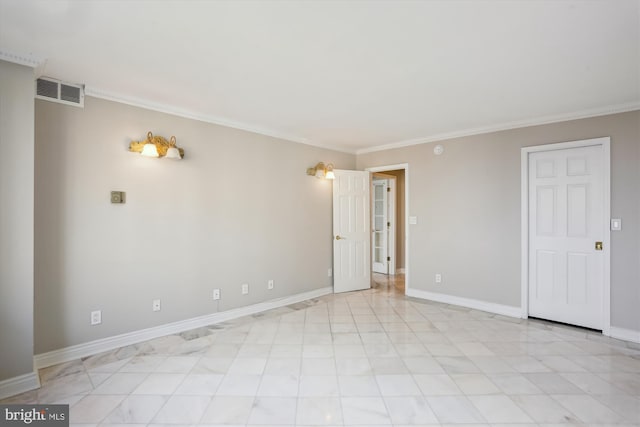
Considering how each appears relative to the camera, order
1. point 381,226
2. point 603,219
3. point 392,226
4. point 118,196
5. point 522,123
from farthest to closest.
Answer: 1. point 381,226
2. point 392,226
3. point 522,123
4. point 603,219
5. point 118,196

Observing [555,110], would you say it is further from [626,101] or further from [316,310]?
[316,310]

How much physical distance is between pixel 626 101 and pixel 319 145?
3639mm

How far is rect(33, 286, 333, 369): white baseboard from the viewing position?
2.70m

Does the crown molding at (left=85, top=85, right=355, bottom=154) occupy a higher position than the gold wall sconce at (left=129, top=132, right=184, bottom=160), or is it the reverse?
the crown molding at (left=85, top=85, right=355, bottom=154)

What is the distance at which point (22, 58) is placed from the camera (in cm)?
230

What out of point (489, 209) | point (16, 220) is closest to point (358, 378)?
point (16, 220)

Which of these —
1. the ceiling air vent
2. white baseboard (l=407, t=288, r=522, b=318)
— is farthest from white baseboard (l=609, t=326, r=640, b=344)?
the ceiling air vent

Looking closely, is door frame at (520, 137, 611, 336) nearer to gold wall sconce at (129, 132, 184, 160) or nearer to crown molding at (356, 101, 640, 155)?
crown molding at (356, 101, 640, 155)

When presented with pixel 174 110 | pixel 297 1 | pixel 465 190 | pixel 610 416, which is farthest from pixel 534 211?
pixel 174 110

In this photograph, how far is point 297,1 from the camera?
172cm

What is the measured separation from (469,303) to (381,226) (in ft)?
9.00

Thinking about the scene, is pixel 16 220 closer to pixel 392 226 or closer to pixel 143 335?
pixel 143 335

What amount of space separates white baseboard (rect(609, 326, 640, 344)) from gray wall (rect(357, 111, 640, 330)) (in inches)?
1.9

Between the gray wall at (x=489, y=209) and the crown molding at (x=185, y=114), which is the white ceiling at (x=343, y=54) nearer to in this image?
the crown molding at (x=185, y=114)
